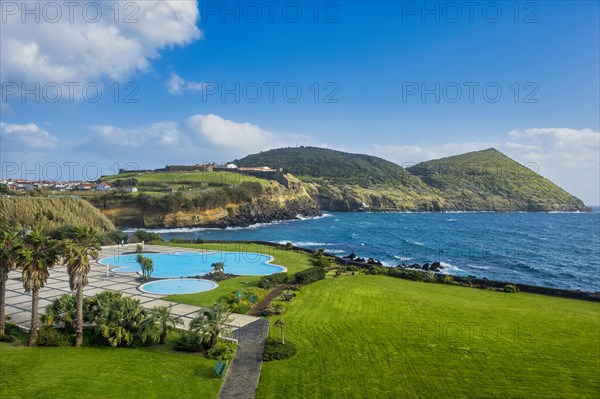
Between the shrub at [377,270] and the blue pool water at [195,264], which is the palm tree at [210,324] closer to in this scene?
the blue pool water at [195,264]

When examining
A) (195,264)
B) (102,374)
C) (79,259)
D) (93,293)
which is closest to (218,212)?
(195,264)

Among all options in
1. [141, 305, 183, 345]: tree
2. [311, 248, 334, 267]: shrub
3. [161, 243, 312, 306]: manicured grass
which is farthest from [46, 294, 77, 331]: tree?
[311, 248, 334, 267]: shrub

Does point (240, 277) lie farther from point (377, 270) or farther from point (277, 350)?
point (277, 350)

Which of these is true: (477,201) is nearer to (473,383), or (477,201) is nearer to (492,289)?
(492,289)

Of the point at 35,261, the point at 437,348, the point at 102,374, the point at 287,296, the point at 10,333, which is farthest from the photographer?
the point at 287,296

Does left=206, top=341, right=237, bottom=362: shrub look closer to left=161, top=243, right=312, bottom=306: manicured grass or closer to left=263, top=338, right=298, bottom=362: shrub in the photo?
left=263, top=338, right=298, bottom=362: shrub

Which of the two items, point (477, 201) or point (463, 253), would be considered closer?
point (463, 253)

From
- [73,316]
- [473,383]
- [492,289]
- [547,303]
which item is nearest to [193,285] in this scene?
[73,316]
